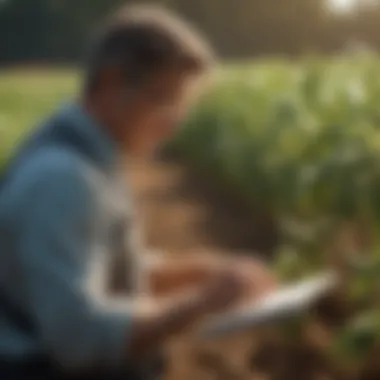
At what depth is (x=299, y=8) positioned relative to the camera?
2.65 feet

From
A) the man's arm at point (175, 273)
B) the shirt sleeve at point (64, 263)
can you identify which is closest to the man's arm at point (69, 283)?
the shirt sleeve at point (64, 263)

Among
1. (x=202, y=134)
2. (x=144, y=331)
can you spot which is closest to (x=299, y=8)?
(x=202, y=134)

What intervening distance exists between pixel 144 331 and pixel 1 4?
359 mm

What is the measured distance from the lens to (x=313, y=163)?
0.90 meters

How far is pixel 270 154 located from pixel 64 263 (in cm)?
42

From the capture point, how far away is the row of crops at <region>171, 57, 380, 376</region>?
0.85m

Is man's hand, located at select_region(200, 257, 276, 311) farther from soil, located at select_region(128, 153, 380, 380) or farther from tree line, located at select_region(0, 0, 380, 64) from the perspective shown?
tree line, located at select_region(0, 0, 380, 64)

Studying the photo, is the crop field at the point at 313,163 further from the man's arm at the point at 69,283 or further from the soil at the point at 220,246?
the man's arm at the point at 69,283

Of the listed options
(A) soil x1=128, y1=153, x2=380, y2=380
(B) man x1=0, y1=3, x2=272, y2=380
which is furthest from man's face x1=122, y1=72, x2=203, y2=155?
(A) soil x1=128, y1=153, x2=380, y2=380

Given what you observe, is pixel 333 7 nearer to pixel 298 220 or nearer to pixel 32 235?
pixel 298 220

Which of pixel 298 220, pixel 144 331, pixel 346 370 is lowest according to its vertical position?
pixel 144 331

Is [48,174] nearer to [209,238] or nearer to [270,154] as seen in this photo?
[209,238]

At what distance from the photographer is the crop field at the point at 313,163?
830mm

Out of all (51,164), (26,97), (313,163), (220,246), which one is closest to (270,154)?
(313,163)
